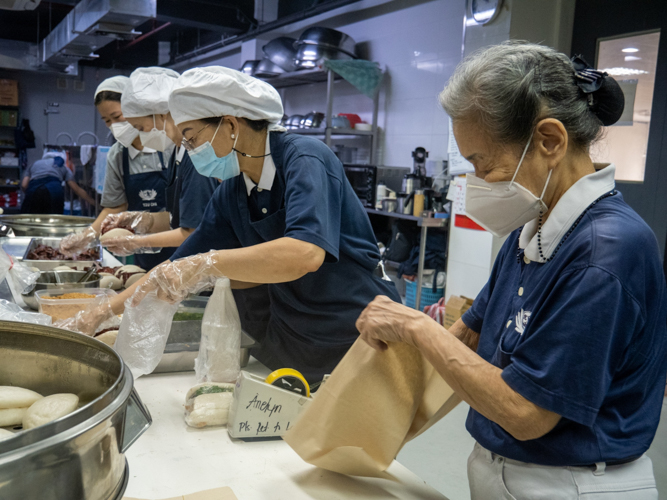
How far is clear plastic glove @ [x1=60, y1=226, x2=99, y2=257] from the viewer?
2811mm

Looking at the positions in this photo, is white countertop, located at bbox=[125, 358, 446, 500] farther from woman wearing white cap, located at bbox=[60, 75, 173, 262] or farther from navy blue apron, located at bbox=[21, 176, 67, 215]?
navy blue apron, located at bbox=[21, 176, 67, 215]

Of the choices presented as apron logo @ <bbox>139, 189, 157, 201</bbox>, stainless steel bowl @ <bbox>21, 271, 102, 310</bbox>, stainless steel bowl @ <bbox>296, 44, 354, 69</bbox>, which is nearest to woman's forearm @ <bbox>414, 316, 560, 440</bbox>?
stainless steel bowl @ <bbox>21, 271, 102, 310</bbox>

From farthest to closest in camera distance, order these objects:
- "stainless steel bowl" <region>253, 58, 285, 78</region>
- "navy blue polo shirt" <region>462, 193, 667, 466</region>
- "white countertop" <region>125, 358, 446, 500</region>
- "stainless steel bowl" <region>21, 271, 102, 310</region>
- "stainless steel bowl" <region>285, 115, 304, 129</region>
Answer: "stainless steel bowl" <region>253, 58, 285, 78</region>
"stainless steel bowl" <region>285, 115, 304, 129</region>
"stainless steel bowl" <region>21, 271, 102, 310</region>
"white countertop" <region>125, 358, 446, 500</region>
"navy blue polo shirt" <region>462, 193, 667, 466</region>

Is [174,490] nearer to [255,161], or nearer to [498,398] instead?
[498,398]

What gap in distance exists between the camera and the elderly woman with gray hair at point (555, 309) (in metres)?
0.85

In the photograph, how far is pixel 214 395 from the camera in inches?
51.6

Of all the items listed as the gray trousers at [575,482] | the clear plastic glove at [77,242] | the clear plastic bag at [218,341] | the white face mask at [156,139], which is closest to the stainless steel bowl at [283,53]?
the white face mask at [156,139]

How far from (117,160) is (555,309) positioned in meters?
2.88

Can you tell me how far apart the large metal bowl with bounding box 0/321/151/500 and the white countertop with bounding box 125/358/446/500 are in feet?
0.94

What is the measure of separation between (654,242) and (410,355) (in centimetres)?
48

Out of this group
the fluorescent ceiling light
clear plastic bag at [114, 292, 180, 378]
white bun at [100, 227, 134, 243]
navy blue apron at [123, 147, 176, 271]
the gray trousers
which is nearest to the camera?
the gray trousers

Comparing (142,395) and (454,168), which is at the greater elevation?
(454,168)

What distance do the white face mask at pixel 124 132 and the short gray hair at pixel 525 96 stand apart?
2.39 meters

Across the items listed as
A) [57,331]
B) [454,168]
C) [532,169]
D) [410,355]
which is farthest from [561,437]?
[454,168]
